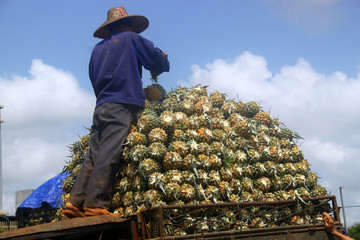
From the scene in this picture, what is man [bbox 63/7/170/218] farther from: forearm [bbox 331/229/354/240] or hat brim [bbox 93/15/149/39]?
forearm [bbox 331/229/354/240]

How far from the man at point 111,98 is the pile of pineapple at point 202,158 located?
21cm

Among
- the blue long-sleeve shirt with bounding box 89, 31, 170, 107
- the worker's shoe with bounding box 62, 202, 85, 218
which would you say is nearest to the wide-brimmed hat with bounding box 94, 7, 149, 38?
the blue long-sleeve shirt with bounding box 89, 31, 170, 107

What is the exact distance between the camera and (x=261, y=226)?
457 cm

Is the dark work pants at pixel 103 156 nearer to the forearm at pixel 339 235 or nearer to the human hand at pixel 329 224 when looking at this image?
the human hand at pixel 329 224

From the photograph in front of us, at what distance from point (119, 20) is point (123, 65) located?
1.07 meters

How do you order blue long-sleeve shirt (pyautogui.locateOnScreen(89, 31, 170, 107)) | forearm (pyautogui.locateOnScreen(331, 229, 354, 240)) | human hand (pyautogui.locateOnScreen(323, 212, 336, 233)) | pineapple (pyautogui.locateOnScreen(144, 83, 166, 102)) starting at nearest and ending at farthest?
forearm (pyautogui.locateOnScreen(331, 229, 354, 240))
human hand (pyautogui.locateOnScreen(323, 212, 336, 233))
blue long-sleeve shirt (pyautogui.locateOnScreen(89, 31, 170, 107))
pineapple (pyautogui.locateOnScreen(144, 83, 166, 102))

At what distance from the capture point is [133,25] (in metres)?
6.02

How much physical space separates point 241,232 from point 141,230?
45.4 inches

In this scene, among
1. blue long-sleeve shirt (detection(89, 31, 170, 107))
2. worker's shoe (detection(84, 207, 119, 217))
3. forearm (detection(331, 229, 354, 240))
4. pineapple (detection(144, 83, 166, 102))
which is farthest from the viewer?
pineapple (detection(144, 83, 166, 102))

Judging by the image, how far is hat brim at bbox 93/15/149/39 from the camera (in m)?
5.81

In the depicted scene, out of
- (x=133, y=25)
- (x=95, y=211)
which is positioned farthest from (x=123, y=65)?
(x=95, y=211)

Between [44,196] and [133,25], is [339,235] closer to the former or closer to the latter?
[133,25]

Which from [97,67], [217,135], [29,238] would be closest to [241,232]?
[217,135]

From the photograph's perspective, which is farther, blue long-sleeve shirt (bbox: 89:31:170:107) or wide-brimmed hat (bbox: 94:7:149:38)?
wide-brimmed hat (bbox: 94:7:149:38)
